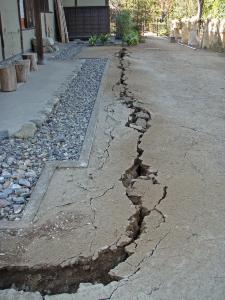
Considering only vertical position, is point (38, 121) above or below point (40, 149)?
above

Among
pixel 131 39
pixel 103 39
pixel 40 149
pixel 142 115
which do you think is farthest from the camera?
pixel 103 39

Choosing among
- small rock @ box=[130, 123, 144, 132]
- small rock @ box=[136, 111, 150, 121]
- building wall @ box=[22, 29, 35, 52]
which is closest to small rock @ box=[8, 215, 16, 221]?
small rock @ box=[130, 123, 144, 132]

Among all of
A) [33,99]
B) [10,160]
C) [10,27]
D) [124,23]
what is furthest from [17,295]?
[124,23]

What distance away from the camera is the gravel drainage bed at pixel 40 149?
3.54 m

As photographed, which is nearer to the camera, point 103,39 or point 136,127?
point 136,127

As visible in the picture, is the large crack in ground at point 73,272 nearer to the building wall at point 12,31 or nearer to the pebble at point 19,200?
the pebble at point 19,200

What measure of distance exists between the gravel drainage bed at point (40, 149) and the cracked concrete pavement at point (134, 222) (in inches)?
9.6

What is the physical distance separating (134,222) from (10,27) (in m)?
8.92

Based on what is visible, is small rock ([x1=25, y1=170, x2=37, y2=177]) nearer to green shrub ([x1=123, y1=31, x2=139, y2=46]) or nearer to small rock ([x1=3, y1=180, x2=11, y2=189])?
small rock ([x1=3, y1=180, x2=11, y2=189])

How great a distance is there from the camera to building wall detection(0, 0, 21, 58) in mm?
9953

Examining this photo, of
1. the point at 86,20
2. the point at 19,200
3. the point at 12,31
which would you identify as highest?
the point at 86,20

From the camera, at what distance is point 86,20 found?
1911cm

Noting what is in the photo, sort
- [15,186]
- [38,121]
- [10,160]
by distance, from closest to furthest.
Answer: [15,186]
[10,160]
[38,121]

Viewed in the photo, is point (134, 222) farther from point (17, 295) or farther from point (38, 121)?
point (38, 121)
